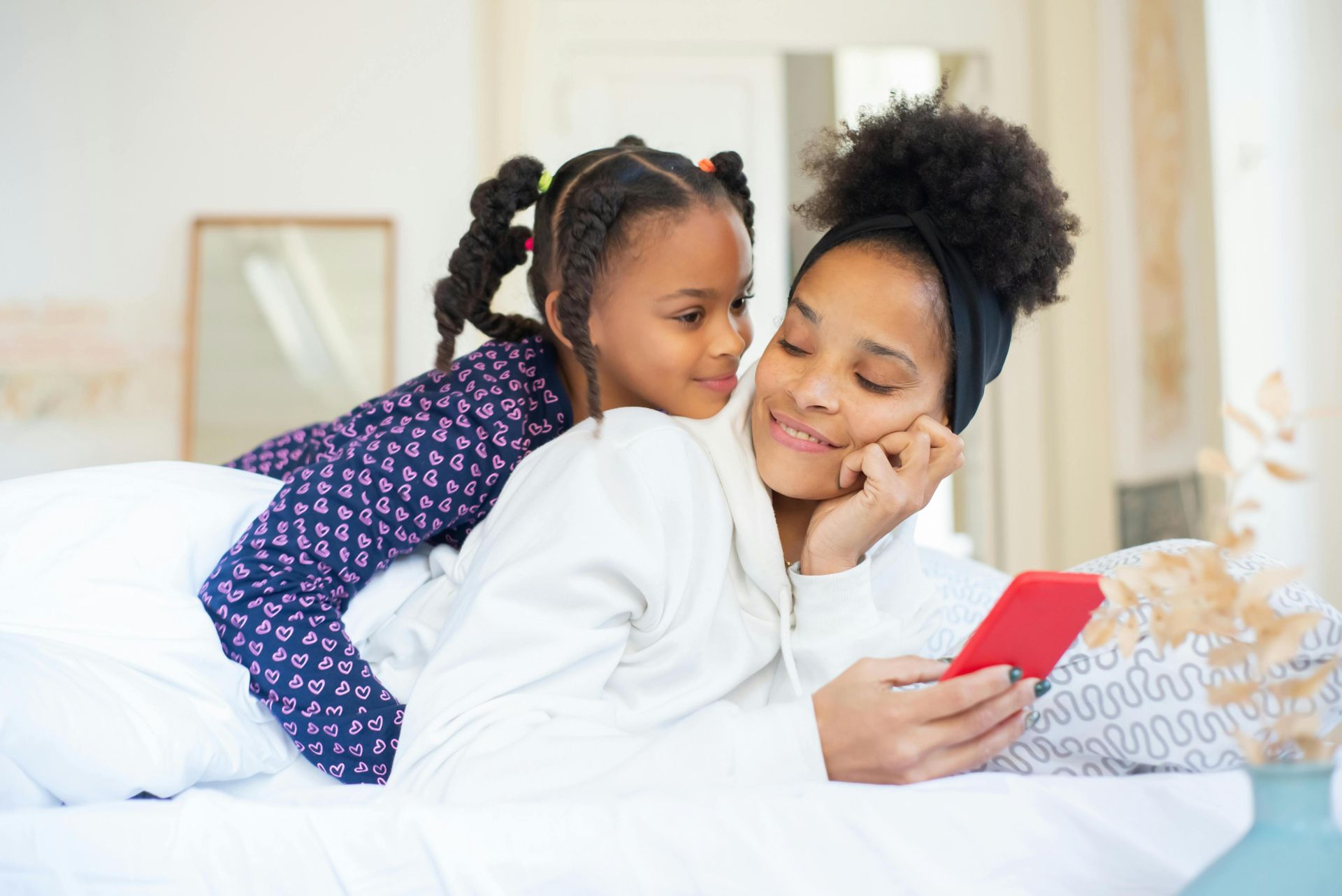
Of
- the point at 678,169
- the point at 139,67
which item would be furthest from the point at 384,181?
the point at 678,169

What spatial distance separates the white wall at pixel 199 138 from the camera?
12.4 ft

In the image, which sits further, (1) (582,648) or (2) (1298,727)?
(1) (582,648)

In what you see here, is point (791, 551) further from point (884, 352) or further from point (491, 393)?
point (491, 393)

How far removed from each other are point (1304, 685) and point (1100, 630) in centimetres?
13

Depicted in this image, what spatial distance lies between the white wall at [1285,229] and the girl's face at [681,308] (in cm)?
183

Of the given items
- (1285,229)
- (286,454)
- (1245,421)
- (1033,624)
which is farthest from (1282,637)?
(1285,229)

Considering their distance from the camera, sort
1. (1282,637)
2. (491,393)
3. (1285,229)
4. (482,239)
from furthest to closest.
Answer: (1285,229), (482,239), (491,393), (1282,637)

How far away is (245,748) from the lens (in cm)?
124

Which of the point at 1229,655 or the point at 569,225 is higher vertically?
the point at 569,225

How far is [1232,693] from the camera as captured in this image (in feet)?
2.42

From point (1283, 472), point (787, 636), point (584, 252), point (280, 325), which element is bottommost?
point (787, 636)

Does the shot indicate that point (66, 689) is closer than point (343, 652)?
Yes

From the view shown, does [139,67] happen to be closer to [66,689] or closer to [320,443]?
[320,443]

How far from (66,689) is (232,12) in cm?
335
